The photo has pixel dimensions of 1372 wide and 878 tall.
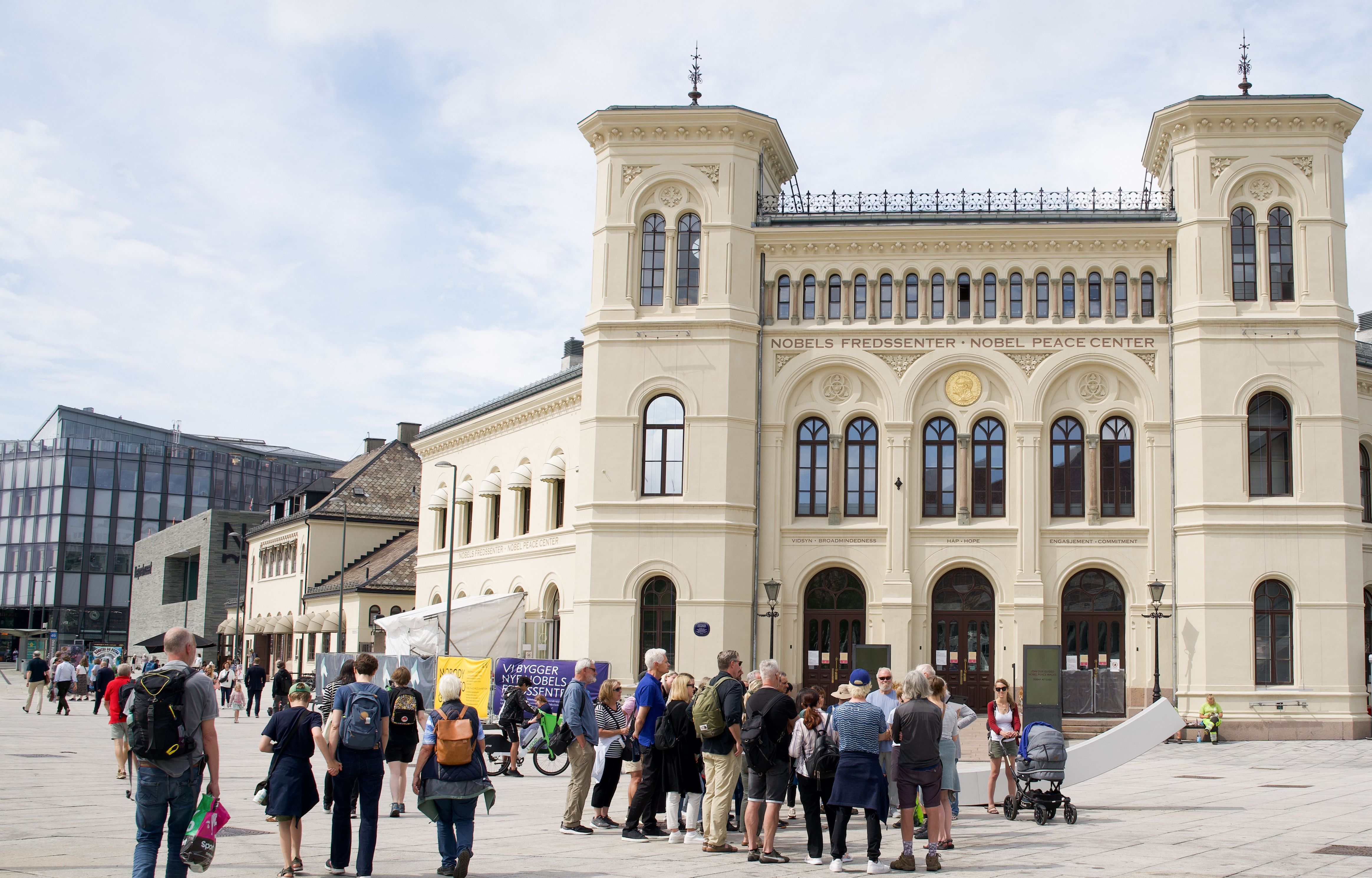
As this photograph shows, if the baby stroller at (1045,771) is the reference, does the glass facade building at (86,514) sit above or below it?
above

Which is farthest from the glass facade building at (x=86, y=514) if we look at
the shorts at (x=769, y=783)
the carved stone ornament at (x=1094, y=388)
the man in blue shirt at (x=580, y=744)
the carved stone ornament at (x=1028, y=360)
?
the shorts at (x=769, y=783)

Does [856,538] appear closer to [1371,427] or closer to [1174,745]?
[1174,745]

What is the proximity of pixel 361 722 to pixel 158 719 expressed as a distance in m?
2.02

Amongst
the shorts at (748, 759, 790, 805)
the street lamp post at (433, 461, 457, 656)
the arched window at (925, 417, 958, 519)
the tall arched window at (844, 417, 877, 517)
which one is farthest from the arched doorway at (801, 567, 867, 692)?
the shorts at (748, 759, 790, 805)

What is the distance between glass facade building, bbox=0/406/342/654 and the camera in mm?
105562

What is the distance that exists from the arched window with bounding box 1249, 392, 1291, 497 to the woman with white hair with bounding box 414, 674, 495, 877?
82.0ft

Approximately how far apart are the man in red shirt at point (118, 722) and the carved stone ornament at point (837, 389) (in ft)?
60.4

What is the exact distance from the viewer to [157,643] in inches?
3177

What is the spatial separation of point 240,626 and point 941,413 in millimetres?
47559

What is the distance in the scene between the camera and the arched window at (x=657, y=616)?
32875 mm

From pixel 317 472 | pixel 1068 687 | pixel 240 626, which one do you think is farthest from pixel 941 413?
pixel 317 472

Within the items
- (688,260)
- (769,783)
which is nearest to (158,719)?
(769,783)

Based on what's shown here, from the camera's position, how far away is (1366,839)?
46.1 ft

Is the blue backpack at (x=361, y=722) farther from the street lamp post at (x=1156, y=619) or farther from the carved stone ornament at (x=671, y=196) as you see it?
the carved stone ornament at (x=671, y=196)
